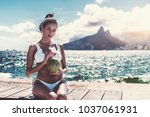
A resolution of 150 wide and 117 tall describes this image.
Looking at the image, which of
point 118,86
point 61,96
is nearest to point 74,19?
point 118,86

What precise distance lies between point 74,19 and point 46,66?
2148mm

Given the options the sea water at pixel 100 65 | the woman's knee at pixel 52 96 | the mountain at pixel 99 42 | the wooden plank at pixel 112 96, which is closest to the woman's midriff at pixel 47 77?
the woman's knee at pixel 52 96

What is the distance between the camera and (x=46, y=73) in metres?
4.02

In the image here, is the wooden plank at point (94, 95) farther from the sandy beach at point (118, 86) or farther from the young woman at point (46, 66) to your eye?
the sandy beach at point (118, 86)

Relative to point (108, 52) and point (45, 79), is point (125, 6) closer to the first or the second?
point (108, 52)

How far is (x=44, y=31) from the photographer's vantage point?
13.4ft

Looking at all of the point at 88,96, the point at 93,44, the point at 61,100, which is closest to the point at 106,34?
the point at 93,44

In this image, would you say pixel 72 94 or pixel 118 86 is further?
pixel 118 86

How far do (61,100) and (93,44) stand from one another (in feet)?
7.74

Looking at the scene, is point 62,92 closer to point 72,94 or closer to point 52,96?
point 52,96

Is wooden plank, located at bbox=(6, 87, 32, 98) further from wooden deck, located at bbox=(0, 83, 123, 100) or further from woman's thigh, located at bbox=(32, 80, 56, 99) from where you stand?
woman's thigh, located at bbox=(32, 80, 56, 99)

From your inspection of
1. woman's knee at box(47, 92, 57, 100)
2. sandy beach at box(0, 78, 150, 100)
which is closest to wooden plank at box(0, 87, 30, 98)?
woman's knee at box(47, 92, 57, 100)

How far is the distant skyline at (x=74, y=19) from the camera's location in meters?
5.58

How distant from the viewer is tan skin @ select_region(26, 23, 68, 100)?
3.83 meters
